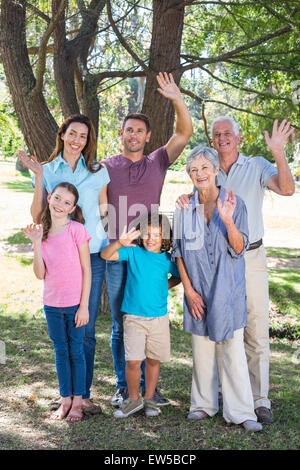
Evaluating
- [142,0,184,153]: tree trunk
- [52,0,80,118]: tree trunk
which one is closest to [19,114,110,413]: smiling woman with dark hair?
[142,0,184,153]: tree trunk

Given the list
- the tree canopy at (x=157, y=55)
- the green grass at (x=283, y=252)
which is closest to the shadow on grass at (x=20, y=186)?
the green grass at (x=283, y=252)

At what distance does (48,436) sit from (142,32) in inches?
271

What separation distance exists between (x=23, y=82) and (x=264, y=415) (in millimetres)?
4168

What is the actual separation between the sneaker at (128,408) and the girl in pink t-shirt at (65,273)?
0.27m

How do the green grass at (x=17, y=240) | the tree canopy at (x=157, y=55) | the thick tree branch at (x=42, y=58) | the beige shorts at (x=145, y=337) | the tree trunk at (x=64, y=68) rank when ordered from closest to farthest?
the beige shorts at (x=145, y=337) < the thick tree branch at (x=42, y=58) < the tree canopy at (x=157, y=55) < the tree trunk at (x=64, y=68) < the green grass at (x=17, y=240)

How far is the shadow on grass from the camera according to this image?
943 inches

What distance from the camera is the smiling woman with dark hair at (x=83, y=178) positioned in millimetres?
3729

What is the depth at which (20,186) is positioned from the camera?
83.3 feet

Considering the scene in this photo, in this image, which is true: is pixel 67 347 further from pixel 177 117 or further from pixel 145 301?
pixel 177 117

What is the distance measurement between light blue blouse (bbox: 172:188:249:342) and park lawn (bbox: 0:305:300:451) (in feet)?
2.05

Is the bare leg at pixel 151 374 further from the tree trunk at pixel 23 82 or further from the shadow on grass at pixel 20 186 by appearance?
the shadow on grass at pixel 20 186

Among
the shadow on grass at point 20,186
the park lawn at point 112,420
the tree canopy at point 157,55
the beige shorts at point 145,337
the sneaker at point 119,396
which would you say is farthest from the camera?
the shadow on grass at point 20,186

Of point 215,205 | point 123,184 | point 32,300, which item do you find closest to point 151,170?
point 123,184

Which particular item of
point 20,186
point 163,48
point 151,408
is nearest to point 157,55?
point 163,48
